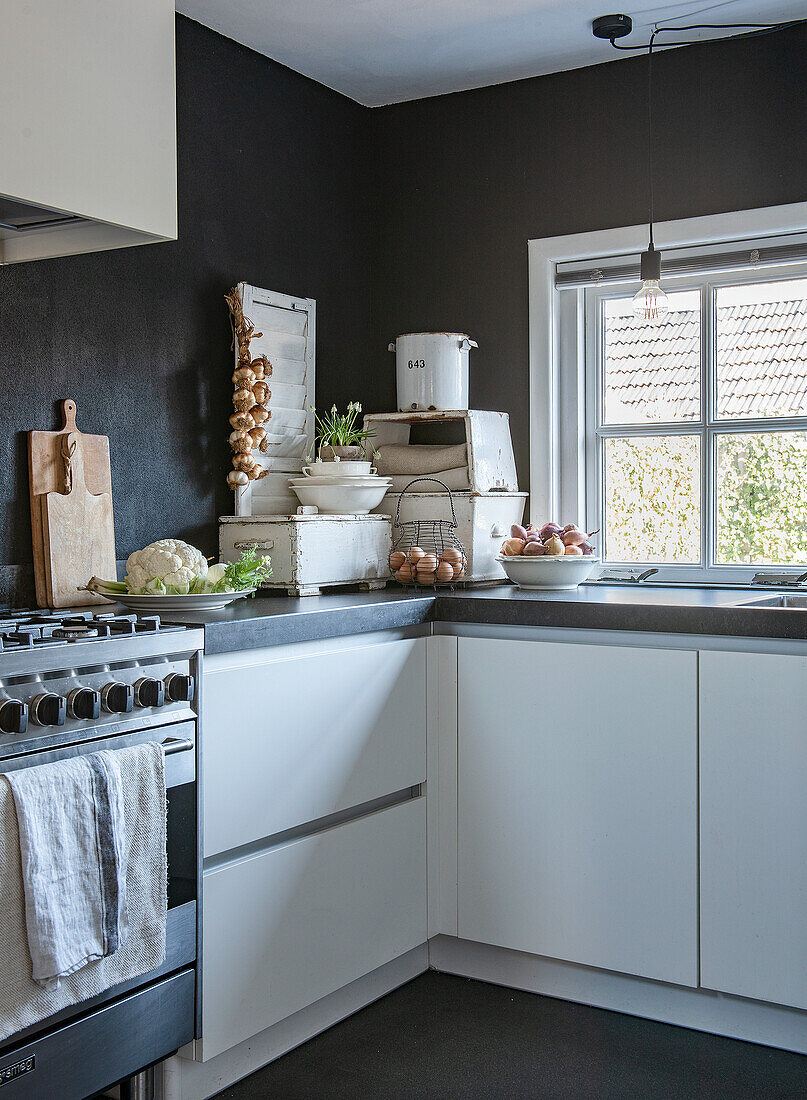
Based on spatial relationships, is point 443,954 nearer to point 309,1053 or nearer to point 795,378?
point 309,1053

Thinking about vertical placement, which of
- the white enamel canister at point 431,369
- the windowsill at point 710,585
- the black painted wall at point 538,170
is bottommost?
the windowsill at point 710,585

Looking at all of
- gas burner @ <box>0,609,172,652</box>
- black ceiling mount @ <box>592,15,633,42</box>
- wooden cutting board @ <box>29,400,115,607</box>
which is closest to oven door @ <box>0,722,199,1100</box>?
gas burner @ <box>0,609,172,652</box>

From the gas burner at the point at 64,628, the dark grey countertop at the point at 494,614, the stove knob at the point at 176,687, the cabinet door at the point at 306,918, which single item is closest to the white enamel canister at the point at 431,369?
the dark grey countertop at the point at 494,614

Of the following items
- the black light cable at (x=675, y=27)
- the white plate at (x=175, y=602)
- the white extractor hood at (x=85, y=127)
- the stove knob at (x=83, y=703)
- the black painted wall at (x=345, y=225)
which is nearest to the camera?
the stove knob at (x=83, y=703)

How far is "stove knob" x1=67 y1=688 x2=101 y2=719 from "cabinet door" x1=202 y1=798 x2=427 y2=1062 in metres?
0.44

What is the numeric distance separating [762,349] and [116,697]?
2.00 meters

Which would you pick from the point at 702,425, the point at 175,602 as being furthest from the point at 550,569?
the point at 175,602

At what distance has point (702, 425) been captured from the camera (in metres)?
3.01

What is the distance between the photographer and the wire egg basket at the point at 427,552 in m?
2.69

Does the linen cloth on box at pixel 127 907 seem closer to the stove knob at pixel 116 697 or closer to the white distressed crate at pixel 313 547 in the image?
the stove knob at pixel 116 697

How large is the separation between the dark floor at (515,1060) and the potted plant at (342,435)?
4.43 ft

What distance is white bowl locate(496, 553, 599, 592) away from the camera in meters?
2.70

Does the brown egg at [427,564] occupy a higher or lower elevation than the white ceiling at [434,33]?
lower

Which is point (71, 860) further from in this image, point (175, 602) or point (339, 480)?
point (339, 480)
